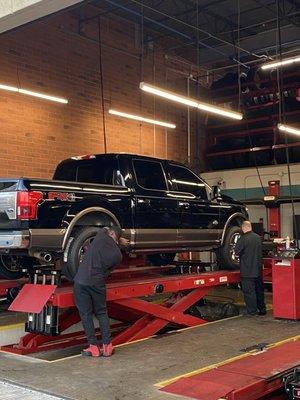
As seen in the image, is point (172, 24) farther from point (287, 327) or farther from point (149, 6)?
point (287, 327)

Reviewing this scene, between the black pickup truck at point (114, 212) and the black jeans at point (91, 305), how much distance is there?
1.63ft

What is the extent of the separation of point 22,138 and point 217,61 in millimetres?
8491

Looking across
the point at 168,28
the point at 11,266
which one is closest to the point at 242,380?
the point at 11,266

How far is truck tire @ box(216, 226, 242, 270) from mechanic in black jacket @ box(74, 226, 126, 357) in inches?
145

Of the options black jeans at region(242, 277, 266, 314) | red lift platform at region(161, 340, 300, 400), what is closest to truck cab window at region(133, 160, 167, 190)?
black jeans at region(242, 277, 266, 314)

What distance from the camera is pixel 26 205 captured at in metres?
6.12

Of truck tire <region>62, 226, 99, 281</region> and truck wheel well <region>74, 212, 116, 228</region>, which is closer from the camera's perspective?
truck tire <region>62, 226, 99, 281</region>

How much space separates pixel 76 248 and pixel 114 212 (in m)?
0.89

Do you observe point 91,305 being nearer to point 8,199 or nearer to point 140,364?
point 140,364

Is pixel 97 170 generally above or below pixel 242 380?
above

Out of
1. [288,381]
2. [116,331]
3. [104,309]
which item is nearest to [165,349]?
[104,309]

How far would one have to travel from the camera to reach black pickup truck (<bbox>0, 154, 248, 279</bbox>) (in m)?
6.22

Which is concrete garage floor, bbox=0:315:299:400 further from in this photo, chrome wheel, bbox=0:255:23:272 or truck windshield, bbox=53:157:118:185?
truck windshield, bbox=53:157:118:185

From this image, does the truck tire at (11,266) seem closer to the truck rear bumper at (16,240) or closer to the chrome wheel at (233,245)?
the truck rear bumper at (16,240)
